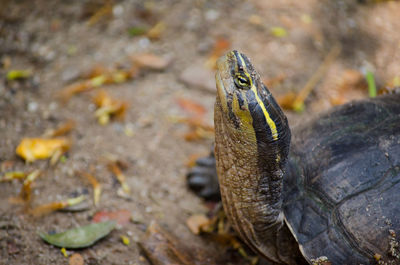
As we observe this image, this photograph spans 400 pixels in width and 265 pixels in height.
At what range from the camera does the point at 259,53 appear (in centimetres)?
402

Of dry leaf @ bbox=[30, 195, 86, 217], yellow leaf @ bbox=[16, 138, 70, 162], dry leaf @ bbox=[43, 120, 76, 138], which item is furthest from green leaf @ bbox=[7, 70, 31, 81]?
dry leaf @ bbox=[30, 195, 86, 217]

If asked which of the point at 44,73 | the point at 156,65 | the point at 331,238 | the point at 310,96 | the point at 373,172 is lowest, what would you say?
the point at 44,73

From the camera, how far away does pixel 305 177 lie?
7.23 ft

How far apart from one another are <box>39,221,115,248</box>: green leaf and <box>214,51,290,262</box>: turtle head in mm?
801

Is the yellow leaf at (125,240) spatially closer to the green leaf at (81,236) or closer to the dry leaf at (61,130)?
the green leaf at (81,236)

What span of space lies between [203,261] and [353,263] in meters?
0.88

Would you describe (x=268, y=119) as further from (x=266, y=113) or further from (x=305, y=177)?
(x=305, y=177)

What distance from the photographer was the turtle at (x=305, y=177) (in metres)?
1.99

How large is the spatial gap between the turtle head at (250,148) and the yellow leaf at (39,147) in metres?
1.37

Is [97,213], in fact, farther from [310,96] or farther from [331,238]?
[310,96]

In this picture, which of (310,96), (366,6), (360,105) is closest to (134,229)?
(360,105)

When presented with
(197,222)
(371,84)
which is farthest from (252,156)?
(371,84)

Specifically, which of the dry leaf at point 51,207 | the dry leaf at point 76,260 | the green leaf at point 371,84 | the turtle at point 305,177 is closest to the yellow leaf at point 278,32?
the green leaf at point 371,84

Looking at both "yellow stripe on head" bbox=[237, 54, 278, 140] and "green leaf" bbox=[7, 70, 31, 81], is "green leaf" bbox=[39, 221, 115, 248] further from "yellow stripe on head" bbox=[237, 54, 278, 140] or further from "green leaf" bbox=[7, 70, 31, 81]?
"green leaf" bbox=[7, 70, 31, 81]
